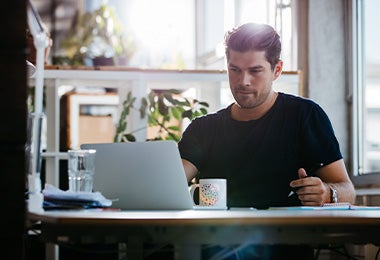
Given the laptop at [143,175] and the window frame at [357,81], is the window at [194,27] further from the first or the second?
the laptop at [143,175]

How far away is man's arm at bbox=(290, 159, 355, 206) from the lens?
2.43m

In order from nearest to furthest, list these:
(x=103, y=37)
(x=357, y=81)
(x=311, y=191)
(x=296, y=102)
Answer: (x=311, y=191), (x=296, y=102), (x=357, y=81), (x=103, y=37)

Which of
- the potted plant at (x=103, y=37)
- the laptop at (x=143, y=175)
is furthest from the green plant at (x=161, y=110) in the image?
the potted plant at (x=103, y=37)

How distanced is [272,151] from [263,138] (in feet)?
0.18

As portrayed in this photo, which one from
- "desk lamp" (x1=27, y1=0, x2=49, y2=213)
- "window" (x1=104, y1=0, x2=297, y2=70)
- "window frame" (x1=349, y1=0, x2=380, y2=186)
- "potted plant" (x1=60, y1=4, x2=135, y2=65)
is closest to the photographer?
"desk lamp" (x1=27, y1=0, x2=49, y2=213)

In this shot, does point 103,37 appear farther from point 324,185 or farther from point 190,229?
point 190,229

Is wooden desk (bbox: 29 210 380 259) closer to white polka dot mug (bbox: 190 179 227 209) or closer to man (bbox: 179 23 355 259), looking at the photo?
white polka dot mug (bbox: 190 179 227 209)

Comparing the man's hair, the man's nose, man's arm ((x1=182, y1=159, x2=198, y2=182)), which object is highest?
the man's hair

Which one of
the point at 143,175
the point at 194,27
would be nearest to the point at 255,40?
the point at 143,175

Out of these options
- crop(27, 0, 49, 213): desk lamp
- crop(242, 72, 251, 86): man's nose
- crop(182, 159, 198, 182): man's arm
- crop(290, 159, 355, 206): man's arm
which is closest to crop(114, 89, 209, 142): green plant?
crop(182, 159, 198, 182): man's arm

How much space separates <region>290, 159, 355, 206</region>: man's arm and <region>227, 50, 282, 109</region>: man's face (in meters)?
0.34

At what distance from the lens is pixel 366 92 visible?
420 centimetres

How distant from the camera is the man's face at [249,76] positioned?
289cm

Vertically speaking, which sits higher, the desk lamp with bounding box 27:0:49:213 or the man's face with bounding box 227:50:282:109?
the man's face with bounding box 227:50:282:109
